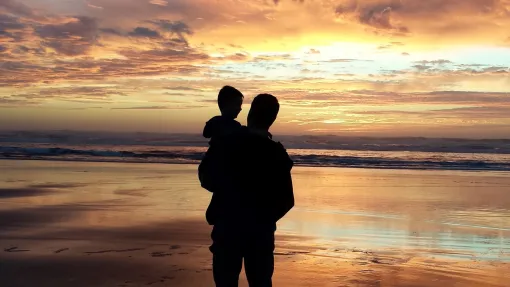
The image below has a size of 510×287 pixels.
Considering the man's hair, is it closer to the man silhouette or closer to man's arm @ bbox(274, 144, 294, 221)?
the man silhouette

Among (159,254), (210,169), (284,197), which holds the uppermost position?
(210,169)

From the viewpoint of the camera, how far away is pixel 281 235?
8.52 m

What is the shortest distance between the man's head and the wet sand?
2770 millimetres

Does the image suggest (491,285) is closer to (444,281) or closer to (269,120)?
(444,281)

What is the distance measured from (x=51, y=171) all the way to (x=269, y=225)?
55.2 feet

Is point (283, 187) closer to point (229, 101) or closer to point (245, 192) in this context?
point (245, 192)

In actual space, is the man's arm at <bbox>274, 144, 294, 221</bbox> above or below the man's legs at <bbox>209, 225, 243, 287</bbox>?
above

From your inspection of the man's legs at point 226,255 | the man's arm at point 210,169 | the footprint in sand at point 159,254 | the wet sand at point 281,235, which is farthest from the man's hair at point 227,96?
the footprint in sand at point 159,254

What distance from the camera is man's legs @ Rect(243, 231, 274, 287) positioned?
345 centimetres

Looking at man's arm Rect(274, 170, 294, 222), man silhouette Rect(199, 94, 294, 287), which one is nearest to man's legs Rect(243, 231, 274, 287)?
man silhouette Rect(199, 94, 294, 287)

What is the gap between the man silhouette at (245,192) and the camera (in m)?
3.39

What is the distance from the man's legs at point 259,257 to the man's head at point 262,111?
0.67m

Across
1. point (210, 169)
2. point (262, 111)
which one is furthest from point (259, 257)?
point (262, 111)

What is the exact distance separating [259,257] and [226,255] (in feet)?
0.67
